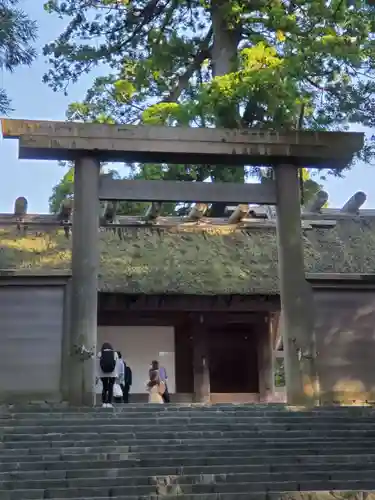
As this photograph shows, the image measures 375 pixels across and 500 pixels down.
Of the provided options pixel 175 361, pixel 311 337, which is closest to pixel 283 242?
pixel 311 337

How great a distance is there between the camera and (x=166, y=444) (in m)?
8.27

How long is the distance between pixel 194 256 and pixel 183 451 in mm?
10101

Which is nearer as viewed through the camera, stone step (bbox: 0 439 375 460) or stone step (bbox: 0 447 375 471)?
stone step (bbox: 0 447 375 471)

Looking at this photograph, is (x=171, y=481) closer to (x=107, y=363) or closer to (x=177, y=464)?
(x=177, y=464)

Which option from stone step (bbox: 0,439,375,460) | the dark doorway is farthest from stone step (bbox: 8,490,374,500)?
the dark doorway

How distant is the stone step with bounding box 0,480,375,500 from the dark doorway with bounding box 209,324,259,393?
36.2 feet

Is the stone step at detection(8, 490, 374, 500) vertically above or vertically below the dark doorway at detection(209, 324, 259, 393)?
below

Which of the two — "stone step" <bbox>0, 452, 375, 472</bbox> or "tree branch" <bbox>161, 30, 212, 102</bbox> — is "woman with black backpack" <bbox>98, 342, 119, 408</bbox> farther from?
"tree branch" <bbox>161, 30, 212, 102</bbox>

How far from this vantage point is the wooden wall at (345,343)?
37.6ft

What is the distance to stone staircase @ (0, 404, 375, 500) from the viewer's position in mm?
6984

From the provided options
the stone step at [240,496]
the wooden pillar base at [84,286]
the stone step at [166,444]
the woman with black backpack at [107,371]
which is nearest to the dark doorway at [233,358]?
the woman with black backpack at [107,371]

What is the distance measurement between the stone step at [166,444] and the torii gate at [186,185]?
249 cm

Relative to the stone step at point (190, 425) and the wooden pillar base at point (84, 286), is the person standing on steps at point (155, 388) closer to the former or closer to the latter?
the wooden pillar base at point (84, 286)

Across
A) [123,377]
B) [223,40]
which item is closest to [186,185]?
[123,377]
